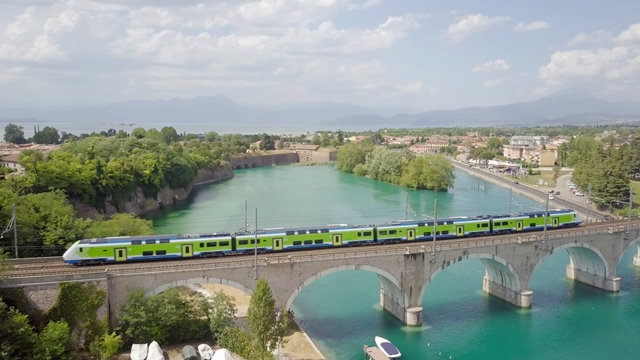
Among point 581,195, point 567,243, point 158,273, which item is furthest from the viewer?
point 581,195

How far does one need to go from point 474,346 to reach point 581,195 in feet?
166

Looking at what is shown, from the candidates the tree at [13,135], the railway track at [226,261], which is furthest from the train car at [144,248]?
the tree at [13,135]

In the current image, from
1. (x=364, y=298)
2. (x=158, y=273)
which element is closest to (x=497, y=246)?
(x=364, y=298)

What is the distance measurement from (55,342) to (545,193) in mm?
70288

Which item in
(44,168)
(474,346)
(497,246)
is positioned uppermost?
(44,168)

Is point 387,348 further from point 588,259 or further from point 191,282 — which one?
point 588,259

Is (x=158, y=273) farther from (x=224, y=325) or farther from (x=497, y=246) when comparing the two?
(x=497, y=246)

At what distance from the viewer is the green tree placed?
21141 millimetres

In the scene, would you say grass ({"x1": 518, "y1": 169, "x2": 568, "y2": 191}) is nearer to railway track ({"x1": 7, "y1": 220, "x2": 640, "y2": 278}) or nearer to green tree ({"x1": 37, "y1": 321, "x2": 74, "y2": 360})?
railway track ({"x1": 7, "y1": 220, "x2": 640, "y2": 278})

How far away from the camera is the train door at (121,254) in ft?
90.6

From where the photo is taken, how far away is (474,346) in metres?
29.6

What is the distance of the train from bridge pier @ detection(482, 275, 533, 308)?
388cm

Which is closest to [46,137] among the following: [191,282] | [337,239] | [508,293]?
[337,239]

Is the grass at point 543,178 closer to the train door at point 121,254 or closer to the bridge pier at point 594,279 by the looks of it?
the bridge pier at point 594,279
